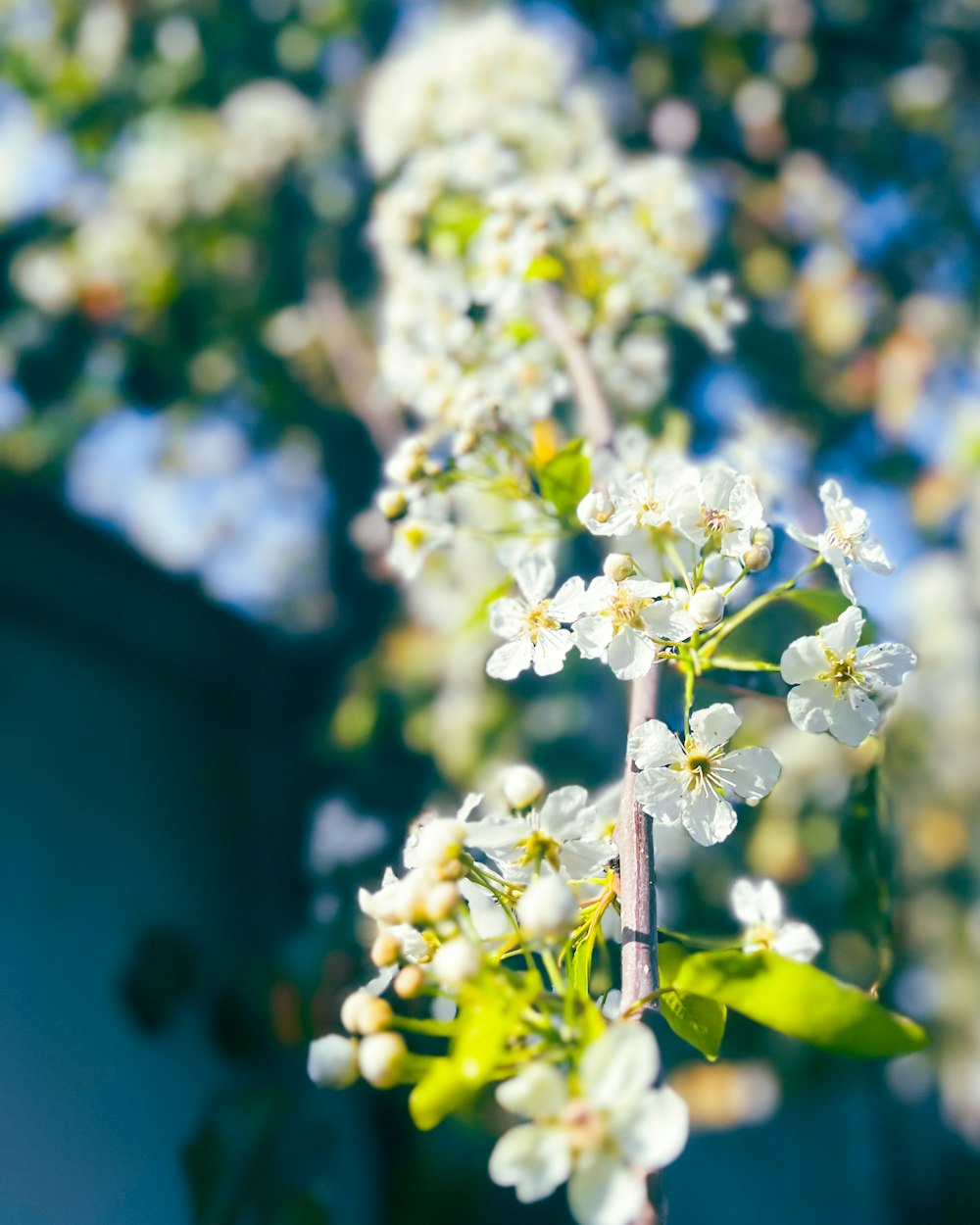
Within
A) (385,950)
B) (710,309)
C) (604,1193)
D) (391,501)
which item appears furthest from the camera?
(710,309)

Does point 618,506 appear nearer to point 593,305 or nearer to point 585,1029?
point 585,1029

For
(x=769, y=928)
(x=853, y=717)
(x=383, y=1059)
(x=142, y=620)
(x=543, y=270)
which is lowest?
(x=142, y=620)

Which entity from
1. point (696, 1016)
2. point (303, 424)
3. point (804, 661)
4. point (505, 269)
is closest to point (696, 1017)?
point (696, 1016)

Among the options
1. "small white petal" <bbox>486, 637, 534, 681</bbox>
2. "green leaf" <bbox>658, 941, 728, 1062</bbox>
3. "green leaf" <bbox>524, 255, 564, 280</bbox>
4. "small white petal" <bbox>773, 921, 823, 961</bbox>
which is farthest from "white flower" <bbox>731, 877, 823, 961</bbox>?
"green leaf" <bbox>524, 255, 564, 280</bbox>

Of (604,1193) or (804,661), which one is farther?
(804,661)

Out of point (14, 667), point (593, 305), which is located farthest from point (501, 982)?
point (14, 667)

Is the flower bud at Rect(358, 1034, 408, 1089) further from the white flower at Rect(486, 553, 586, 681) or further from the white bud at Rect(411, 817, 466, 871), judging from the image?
the white flower at Rect(486, 553, 586, 681)

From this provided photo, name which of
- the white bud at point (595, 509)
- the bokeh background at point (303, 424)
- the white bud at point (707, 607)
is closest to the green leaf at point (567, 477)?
the white bud at point (595, 509)

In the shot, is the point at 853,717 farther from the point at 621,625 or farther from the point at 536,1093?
the point at 536,1093
